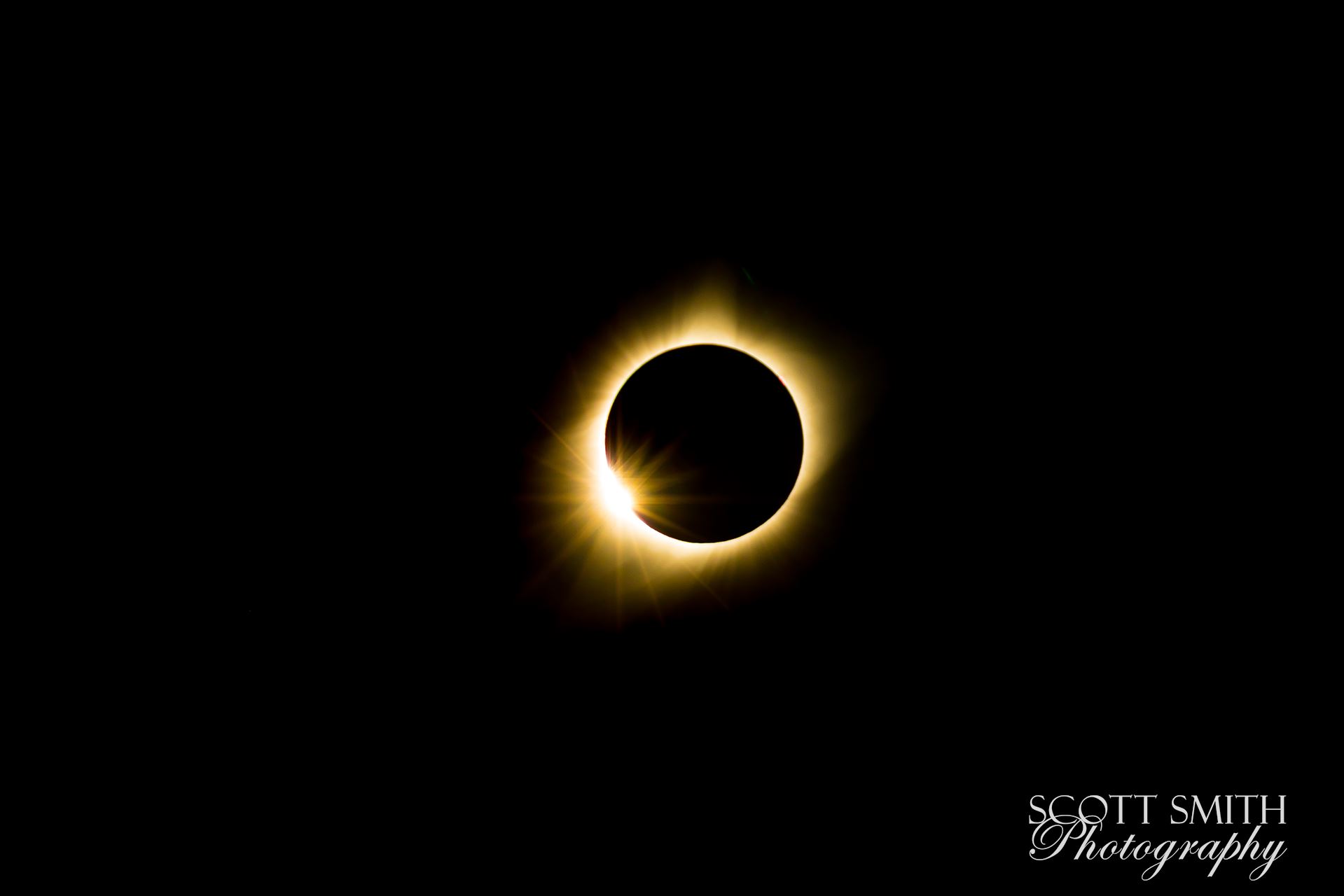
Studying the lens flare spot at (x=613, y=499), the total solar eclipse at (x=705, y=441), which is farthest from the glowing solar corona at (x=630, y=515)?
the total solar eclipse at (x=705, y=441)

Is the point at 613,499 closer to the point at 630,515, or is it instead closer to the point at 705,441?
the point at 630,515

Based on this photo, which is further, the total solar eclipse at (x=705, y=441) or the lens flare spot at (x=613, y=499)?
the lens flare spot at (x=613, y=499)

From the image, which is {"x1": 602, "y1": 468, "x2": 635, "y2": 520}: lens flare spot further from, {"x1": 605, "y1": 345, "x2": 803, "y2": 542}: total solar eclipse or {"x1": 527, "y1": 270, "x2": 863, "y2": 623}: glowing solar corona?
{"x1": 605, "y1": 345, "x2": 803, "y2": 542}: total solar eclipse

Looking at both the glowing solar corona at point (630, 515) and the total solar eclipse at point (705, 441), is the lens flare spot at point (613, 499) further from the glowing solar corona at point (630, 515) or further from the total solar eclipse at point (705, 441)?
the total solar eclipse at point (705, 441)

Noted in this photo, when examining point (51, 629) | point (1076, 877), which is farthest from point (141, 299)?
point (1076, 877)

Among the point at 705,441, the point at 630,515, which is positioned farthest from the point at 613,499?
the point at 705,441

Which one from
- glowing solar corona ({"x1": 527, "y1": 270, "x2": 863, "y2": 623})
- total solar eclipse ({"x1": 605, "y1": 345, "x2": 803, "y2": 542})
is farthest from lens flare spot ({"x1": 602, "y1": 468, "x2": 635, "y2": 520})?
total solar eclipse ({"x1": 605, "y1": 345, "x2": 803, "y2": 542})
